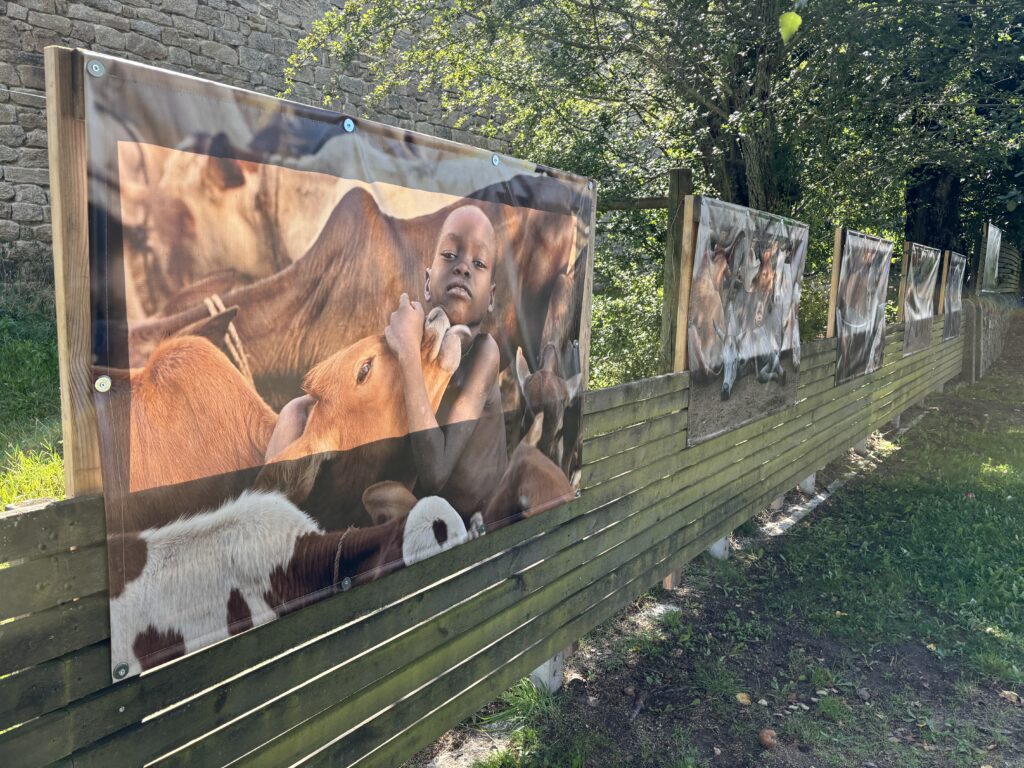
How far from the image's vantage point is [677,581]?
17.1 ft

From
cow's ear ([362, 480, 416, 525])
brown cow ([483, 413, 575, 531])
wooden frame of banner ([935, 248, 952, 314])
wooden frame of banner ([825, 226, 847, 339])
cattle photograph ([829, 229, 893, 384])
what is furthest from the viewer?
wooden frame of banner ([935, 248, 952, 314])

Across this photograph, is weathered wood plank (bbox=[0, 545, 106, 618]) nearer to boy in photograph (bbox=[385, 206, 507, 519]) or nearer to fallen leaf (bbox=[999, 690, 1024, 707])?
boy in photograph (bbox=[385, 206, 507, 519])

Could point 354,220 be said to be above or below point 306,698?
above

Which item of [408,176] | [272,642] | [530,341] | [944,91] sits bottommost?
[272,642]

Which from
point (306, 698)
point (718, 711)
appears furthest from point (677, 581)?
point (306, 698)

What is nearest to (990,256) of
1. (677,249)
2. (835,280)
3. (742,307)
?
(835,280)

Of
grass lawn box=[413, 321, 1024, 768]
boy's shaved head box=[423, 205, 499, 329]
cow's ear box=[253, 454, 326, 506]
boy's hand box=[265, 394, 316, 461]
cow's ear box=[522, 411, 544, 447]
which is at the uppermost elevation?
boy's shaved head box=[423, 205, 499, 329]

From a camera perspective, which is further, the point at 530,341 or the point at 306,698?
the point at 530,341

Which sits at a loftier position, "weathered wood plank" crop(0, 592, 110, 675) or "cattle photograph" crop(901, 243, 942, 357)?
"cattle photograph" crop(901, 243, 942, 357)

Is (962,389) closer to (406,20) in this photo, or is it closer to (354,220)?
(406,20)

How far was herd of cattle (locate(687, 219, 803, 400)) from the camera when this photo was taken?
14.7 feet

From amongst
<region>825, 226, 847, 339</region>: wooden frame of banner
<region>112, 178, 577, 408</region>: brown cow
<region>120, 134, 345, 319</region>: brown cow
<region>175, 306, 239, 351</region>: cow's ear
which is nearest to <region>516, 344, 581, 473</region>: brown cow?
<region>112, 178, 577, 408</region>: brown cow

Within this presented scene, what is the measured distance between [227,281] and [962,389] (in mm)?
13820

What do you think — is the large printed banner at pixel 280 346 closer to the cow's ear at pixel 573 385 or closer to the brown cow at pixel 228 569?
the brown cow at pixel 228 569
